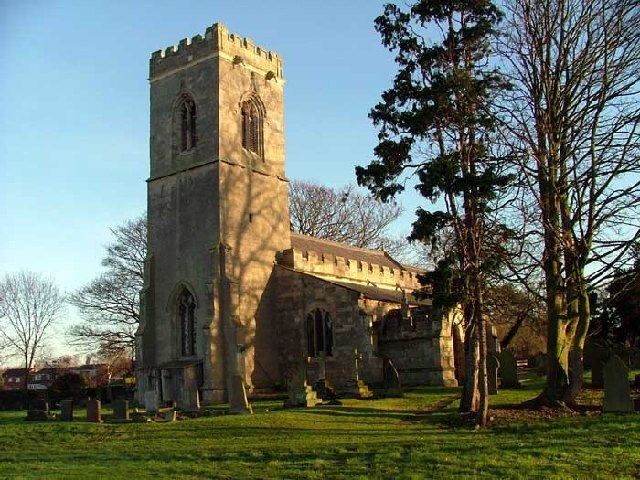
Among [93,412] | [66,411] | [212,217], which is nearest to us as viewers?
[93,412]

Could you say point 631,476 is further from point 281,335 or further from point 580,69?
point 281,335

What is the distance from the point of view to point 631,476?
981 centimetres

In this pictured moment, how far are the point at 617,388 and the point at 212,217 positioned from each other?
672 inches

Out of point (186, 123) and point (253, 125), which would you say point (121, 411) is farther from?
point (253, 125)

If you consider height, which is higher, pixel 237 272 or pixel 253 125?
pixel 253 125

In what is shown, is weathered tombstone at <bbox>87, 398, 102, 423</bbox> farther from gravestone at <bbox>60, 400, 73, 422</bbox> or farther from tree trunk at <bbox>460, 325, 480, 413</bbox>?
tree trunk at <bbox>460, 325, 480, 413</bbox>

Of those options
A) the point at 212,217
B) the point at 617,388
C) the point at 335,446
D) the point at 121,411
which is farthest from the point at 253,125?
the point at 335,446

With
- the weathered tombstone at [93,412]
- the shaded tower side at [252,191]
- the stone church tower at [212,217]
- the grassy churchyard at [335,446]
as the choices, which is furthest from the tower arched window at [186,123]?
the grassy churchyard at [335,446]

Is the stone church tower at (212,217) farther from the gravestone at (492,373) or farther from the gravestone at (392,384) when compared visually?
the gravestone at (492,373)

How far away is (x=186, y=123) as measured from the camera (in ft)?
100.0

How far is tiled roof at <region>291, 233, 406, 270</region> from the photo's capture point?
34.1 m

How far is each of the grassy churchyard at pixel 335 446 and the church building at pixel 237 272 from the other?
8298mm

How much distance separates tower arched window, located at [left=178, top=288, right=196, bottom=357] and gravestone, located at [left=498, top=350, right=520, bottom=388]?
11.8 metres

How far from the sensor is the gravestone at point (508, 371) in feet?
76.8
